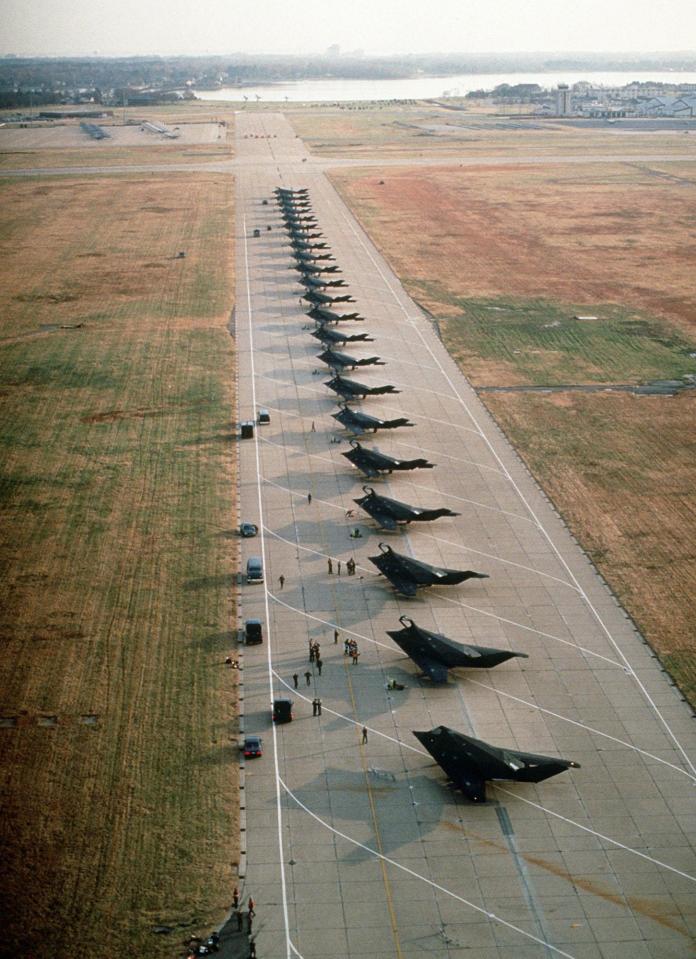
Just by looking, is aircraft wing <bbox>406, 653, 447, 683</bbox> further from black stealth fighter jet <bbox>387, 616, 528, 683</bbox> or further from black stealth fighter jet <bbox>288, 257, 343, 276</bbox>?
black stealth fighter jet <bbox>288, 257, 343, 276</bbox>

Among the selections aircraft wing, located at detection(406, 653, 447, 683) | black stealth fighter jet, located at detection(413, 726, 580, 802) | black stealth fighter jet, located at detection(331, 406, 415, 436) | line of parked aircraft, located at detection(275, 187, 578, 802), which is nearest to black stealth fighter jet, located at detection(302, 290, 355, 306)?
line of parked aircraft, located at detection(275, 187, 578, 802)

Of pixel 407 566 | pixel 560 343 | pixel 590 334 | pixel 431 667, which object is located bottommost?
pixel 431 667

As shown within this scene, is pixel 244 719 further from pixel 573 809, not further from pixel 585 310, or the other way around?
pixel 585 310

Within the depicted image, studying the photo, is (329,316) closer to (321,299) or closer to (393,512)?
(321,299)

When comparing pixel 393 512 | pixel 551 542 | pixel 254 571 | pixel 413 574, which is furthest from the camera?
pixel 393 512

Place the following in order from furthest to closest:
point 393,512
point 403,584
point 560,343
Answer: point 560,343 < point 393,512 < point 403,584

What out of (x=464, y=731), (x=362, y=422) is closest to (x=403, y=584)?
(x=464, y=731)

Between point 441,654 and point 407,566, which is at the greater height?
point 407,566
